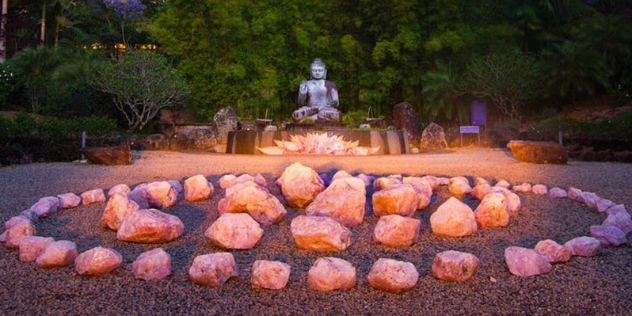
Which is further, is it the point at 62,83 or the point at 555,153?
the point at 62,83

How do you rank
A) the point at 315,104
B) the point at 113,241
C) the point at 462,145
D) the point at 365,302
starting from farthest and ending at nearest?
the point at 315,104 < the point at 462,145 < the point at 113,241 < the point at 365,302

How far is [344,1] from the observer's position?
70.1 feet

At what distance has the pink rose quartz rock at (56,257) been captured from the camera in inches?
104

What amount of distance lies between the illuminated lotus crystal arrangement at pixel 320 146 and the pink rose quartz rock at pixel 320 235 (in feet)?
26.8

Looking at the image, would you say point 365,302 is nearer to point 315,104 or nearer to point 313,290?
point 313,290

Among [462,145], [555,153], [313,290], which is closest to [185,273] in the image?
[313,290]

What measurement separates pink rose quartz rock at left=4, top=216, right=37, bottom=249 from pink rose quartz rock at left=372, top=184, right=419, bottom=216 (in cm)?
210

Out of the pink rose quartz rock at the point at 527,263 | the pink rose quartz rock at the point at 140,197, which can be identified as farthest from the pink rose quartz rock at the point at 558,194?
the pink rose quartz rock at the point at 140,197

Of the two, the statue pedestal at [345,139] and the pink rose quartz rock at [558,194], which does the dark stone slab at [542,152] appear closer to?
the pink rose quartz rock at [558,194]

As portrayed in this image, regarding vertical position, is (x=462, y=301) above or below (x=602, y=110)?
below

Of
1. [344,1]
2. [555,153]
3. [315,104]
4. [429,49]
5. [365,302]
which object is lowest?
[365,302]

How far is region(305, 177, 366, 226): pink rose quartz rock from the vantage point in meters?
3.47

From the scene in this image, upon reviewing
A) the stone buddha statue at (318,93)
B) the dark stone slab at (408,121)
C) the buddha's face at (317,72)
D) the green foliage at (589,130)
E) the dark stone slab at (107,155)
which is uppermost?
the buddha's face at (317,72)

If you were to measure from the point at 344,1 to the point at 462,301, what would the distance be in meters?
20.3
